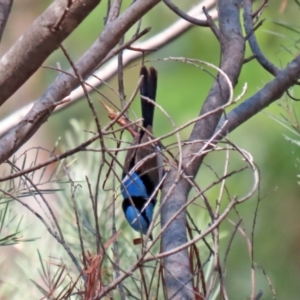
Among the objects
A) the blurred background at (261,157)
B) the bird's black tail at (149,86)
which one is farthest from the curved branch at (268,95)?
the blurred background at (261,157)

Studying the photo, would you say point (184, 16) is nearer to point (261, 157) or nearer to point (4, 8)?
point (4, 8)

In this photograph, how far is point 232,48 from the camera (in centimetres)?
106

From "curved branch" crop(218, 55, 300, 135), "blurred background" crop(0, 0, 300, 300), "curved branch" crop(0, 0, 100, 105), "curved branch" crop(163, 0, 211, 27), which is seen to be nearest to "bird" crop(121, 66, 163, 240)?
"curved branch" crop(163, 0, 211, 27)

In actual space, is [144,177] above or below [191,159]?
above

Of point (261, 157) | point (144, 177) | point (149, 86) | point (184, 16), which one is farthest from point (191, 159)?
point (261, 157)

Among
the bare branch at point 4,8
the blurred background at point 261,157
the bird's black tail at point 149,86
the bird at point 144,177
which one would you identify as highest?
the blurred background at point 261,157

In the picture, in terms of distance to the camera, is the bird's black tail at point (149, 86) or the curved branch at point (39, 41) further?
the bird's black tail at point (149, 86)

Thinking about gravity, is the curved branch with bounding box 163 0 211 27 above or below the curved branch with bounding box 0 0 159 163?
above

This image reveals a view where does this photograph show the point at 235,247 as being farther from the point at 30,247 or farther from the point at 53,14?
the point at 53,14

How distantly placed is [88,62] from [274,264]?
215cm

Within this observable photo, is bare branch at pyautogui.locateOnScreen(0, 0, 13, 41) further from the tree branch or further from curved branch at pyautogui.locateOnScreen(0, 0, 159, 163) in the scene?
the tree branch

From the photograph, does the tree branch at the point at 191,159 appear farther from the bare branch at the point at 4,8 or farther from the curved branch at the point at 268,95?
the bare branch at the point at 4,8

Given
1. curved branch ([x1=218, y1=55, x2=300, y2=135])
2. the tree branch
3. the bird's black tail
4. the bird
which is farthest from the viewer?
the bird's black tail

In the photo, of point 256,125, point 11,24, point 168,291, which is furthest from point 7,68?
point 11,24
